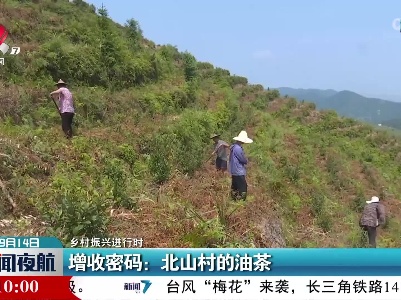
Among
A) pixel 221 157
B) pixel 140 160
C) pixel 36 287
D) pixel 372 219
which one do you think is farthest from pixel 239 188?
pixel 36 287

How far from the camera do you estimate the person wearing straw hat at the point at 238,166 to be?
7547 millimetres

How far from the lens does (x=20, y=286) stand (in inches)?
166

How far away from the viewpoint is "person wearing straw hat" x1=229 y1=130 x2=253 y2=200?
7547 mm

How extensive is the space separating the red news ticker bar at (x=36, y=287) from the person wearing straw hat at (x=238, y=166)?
4.06 metres

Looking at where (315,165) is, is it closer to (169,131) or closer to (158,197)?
(169,131)

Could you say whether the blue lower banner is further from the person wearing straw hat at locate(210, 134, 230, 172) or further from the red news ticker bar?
the person wearing straw hat at locate(210, 134, 230, 172)

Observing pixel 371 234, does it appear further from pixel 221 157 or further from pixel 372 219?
pixel 221 157

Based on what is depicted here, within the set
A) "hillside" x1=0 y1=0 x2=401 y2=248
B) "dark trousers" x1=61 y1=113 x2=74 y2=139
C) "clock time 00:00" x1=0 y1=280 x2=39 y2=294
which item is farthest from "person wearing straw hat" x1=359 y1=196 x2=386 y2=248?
"clock time 00:00" x1=0 y1=280 x2=39 y2=294

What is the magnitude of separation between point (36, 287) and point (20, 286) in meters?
0.16

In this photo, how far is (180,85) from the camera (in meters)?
17.8

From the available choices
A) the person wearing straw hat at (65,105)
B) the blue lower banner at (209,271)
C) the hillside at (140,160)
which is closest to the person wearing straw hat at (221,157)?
the hillside at (140,160)

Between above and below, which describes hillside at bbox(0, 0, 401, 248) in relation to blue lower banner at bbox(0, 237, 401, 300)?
above

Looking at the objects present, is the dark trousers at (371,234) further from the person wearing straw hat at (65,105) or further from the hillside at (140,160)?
the person wearing straw hat at (65,105)

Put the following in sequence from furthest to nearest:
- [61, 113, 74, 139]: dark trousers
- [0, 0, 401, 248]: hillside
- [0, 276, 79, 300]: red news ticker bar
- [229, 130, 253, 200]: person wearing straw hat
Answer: [61, 113, 74, 139]: dark trousers → [229, 130, 253, 200]: person wearing straw hat → [0, 0, 401, 248]: hillside → [0, 276, 79, 300]: red news ticker bar
